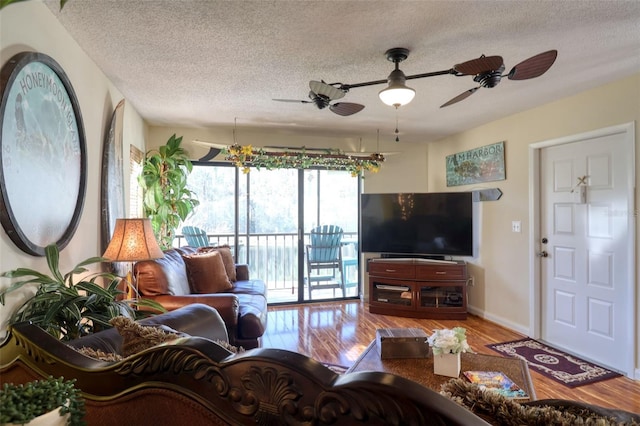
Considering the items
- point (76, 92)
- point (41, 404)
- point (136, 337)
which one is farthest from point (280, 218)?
point (41, 404)

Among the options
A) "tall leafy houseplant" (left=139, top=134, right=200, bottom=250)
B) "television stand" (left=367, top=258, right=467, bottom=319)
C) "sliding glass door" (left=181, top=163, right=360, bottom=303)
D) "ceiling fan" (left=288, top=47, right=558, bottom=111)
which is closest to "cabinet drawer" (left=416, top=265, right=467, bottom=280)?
"television stand" (left=367, top=258, right=467, bottom=319)

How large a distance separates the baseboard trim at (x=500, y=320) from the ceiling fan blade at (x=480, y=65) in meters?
2.86

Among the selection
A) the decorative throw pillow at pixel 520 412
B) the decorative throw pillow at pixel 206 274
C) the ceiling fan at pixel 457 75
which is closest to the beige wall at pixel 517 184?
the ceiling fan at pixel 457 75

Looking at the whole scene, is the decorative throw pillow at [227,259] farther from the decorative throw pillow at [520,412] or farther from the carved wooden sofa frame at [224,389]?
the decorative throw pillow at [520,412]

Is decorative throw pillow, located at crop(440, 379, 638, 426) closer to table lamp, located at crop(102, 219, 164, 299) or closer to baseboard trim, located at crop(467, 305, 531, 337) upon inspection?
table lamp, located at crop(102, 219, 164, 299)

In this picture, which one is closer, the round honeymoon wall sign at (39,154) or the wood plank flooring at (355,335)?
the round honeymoon wall sign at (39,154)

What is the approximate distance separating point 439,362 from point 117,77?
118 inches

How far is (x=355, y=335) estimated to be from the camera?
338 centimetres

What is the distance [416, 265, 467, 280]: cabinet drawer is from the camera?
3.83 meters

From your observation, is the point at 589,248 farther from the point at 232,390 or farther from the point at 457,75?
the point at 232,390

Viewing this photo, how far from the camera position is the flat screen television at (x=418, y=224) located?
3939 millimetres

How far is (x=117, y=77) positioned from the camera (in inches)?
99.0

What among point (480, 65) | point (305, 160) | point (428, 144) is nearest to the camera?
point (480, 65)

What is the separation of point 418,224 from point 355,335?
1.61 metres
